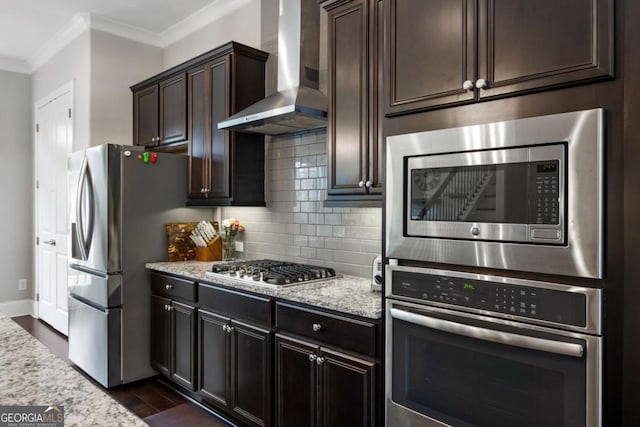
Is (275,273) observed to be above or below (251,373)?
above

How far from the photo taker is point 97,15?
13.4 feet

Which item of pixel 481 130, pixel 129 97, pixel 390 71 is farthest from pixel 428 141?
pixel 129 97

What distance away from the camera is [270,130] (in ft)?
10.3

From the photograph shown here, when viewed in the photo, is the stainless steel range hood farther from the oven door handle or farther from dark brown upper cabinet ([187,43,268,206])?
the oven door handle

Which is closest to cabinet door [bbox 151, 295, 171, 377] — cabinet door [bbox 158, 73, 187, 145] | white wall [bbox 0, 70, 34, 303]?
cabinet door [bbox 158, 73, 187, 145]

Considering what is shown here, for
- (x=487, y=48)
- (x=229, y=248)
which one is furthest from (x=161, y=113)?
(x=487, y=48)

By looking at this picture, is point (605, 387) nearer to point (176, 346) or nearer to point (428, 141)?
point (428, 141)

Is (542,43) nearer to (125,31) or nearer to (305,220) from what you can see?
(305,220)

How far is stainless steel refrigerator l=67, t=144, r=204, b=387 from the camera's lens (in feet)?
10.8

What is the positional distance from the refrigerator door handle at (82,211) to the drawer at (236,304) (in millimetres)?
1205

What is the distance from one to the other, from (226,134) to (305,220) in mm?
878

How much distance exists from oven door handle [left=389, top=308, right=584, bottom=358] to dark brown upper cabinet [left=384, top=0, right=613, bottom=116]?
2.59 feet

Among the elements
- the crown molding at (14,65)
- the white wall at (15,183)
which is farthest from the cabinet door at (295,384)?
the crown molding at (14,65)

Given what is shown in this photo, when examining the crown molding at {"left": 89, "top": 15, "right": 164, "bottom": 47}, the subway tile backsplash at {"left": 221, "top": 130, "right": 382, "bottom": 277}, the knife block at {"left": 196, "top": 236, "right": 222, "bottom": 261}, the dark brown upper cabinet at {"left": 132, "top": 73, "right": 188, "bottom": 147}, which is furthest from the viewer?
the crown molding at {"left": 89, "top": 15, "right": 164, "bottom": 47}
